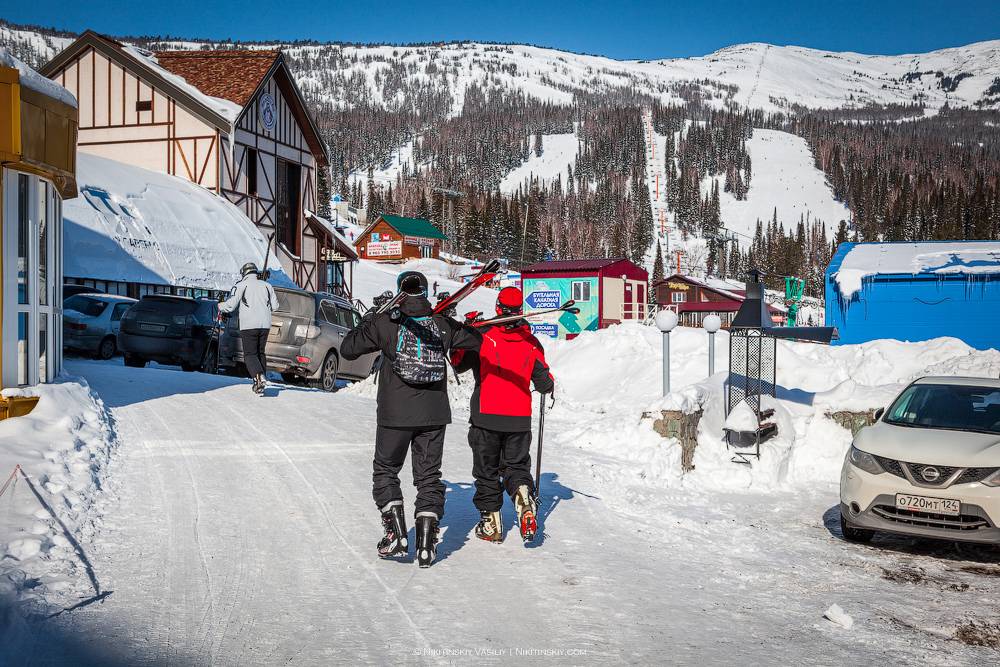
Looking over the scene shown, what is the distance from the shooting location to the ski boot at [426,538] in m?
5.25

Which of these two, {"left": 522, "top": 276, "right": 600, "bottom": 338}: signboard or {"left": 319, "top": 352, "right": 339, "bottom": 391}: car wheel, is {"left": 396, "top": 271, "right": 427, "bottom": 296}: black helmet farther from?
{"left": 522, "top": 276, "right": 600, "bottom": 338}: signboard

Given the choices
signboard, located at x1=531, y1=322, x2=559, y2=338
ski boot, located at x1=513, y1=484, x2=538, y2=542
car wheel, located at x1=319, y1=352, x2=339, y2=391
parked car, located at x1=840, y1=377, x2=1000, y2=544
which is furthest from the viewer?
signboard, located at x1=531, y1=322, x2=559, y2=338

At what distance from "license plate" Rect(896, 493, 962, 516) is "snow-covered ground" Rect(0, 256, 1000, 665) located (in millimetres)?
422

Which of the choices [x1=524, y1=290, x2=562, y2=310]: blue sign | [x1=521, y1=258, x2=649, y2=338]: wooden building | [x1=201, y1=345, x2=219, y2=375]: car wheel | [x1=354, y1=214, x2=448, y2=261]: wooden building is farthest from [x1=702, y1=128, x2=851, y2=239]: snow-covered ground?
[x1=201, y1=345, x2=219, y2=375]: car wheel

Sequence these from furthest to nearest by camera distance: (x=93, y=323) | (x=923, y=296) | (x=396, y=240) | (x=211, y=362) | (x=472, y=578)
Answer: (x=396, y=240), (x=923, y=296), (x=93, y=323), (x=211, y=362), (x=472, y=578)

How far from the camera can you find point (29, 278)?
7746 millimetres

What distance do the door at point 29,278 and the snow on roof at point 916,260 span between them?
2395 cm

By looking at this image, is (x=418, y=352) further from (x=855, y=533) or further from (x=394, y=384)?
(x=855, y=533)

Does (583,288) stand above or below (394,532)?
above

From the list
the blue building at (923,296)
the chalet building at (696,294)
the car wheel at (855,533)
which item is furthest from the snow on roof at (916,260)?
the chalet building at (696,294)

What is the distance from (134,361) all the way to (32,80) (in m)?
8.22

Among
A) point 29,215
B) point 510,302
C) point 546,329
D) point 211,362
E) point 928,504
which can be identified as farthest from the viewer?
point 546,329

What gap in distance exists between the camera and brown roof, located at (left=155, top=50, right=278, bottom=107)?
33781 millimetres

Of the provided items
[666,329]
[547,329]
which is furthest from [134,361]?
[547,329]
